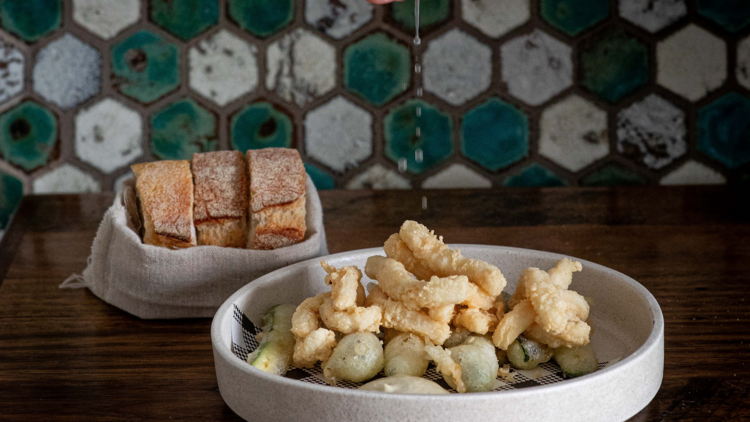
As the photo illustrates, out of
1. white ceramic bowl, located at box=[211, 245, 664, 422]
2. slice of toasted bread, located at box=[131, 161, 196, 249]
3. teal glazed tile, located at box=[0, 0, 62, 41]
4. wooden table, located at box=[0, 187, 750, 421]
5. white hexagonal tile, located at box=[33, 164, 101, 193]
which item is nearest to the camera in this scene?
white ceramic bowl, located at box=[211, 245, 664, 422]

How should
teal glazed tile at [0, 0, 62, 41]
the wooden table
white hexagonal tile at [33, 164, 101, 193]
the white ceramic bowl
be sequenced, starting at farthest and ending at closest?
white hexagonal tile at [33, 164, 101, 193], teal glazed tile at [0, 0, 62, 41], the wooden table, the white ceramic bowl

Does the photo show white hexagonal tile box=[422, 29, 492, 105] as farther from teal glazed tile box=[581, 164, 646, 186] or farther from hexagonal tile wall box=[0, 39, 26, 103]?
hexagonal tile wall box=[0, 39, 26, 103]

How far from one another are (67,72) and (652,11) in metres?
1.49

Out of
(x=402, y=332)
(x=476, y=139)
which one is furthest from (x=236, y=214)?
(x=476, y=139)

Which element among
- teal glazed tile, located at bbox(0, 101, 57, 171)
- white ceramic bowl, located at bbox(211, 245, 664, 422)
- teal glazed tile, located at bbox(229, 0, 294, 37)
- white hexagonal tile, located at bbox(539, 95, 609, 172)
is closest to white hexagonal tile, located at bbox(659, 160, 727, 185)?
white hexagonal tile, located at bbox(539, 95, 609, 172)

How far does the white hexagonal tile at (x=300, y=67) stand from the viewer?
184 cm

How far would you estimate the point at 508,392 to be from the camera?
0.62m

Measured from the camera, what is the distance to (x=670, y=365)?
0.84m

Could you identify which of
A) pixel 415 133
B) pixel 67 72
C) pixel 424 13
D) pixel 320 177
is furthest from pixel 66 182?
pixel 424 13

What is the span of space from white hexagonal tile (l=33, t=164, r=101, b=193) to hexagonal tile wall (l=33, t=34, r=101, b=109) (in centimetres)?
17

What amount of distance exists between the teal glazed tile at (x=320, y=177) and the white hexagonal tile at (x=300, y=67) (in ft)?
0.61

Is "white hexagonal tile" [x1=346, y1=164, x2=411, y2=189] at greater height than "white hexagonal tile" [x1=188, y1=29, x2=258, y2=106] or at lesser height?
lesser

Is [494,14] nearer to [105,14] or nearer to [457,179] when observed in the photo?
[457,179]

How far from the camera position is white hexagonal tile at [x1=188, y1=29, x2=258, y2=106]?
1.83m
